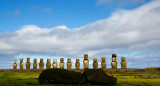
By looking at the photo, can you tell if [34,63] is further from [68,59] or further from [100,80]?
[100,80]

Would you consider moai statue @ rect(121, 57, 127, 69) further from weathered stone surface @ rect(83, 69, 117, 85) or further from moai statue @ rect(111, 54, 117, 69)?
weathered stone surface @ rect(83, 69, 117, 85)

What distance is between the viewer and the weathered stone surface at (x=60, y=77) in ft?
45.5

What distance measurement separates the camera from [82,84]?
550 inches

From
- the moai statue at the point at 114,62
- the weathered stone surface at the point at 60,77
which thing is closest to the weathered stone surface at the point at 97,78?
the weathered stone surface at the point at 60,77

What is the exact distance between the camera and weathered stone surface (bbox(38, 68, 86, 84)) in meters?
13.9

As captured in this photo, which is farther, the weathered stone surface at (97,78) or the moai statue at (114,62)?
the moai statue at (114,62)

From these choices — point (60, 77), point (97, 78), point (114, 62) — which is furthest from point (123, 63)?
point (60, 77)

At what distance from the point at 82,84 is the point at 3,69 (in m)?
24.4

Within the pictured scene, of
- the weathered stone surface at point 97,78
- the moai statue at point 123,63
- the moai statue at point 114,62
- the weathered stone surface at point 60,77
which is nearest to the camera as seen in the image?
the weathered stone surface at point 60,77

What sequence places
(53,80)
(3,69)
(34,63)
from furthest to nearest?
1. (34,63)
2. (3,69)
3. (53,80)

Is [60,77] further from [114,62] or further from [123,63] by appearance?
[123,63]

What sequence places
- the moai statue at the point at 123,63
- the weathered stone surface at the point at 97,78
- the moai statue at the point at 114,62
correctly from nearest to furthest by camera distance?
1. the weathered stone surface at the point at 97,78
2. the moai statue at the point at 123,63
3. the moai statue at the point at 114,62

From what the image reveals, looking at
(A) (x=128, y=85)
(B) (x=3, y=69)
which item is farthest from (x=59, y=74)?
(B) (x=3, y=69)

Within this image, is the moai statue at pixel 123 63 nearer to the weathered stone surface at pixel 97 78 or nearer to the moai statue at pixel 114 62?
the moai statue at pixel 114 62
